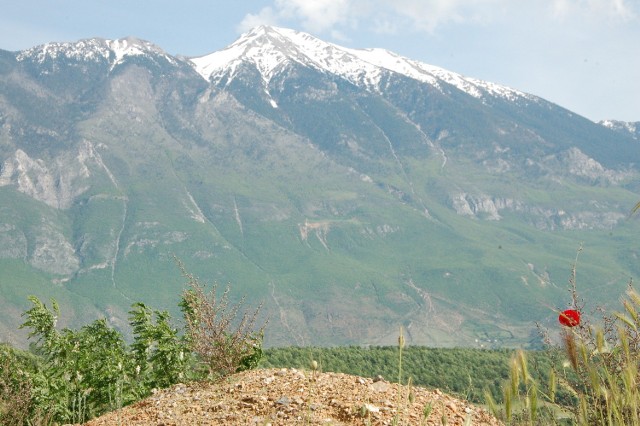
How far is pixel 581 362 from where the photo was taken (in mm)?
5969

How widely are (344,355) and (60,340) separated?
118 feet

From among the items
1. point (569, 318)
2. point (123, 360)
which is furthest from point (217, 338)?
point (569, 318)

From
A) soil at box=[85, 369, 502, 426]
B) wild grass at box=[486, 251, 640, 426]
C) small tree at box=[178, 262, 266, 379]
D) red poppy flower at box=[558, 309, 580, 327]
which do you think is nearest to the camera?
wild grass at box=[486, 251, 640, 426]

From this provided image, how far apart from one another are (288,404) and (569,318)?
5026 millimetres

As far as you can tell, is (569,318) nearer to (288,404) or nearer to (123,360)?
(288,404)

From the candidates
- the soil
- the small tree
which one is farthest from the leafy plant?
the soil

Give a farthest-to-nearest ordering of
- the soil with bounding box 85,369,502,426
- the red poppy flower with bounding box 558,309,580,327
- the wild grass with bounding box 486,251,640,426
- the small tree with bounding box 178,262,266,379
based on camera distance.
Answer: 1. the small tree with bounding box 178,262,266,379
2. the soil with bounding box 85,369,502,426
3. the red poppy flower with bounding box 558,309,580,327
4. the wild grass with bounding box 486,251,640,426

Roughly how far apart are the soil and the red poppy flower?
3.05 meters

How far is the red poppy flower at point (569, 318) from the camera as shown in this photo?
19.4ft

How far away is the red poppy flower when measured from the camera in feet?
19.4

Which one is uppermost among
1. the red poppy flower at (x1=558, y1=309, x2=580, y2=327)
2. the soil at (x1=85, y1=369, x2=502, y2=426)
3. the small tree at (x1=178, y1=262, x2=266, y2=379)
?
the small tree at (x1=178, y1=262, x2=266, y2=379)

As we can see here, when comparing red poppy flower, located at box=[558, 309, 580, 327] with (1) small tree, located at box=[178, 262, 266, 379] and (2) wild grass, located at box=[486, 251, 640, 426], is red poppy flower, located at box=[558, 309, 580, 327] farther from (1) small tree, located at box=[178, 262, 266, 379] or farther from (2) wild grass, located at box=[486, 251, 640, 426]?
(1) small tree, located at box=[178, 262, 266, 379]

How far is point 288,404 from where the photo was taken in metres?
9.91

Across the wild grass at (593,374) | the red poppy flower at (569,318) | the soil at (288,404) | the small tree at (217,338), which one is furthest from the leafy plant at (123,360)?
the red poppy flower at (569,318)
